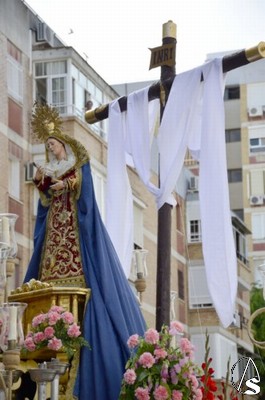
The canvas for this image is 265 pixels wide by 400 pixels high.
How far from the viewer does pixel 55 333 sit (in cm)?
988

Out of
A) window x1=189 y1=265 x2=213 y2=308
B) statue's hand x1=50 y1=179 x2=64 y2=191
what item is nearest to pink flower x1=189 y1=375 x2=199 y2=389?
statue's hand x1=50 y1=179 x2=64 y2=191

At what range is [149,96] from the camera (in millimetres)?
11500

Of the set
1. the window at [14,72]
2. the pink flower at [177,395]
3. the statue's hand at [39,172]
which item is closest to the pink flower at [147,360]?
the pink flower at [177,395]

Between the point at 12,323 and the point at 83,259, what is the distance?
6.38 feet

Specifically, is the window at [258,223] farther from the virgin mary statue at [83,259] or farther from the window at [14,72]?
the virgin mary statue at [83,259]

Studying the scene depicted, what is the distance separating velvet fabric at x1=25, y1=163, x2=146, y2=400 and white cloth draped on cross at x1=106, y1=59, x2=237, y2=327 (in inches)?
24.6

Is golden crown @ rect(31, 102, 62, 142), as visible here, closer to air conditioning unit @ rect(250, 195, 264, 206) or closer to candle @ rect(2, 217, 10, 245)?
candle @ rect(2, 217, 10, 245)

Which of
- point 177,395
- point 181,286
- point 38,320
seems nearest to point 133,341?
point 177,395

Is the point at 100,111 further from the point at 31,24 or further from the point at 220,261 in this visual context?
the point at 31,24

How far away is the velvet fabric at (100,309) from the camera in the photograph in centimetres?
1008

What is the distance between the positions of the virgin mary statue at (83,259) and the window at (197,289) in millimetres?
29027

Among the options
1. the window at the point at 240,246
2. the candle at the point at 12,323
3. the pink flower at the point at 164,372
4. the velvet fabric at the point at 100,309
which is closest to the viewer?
the candle at the point at 12,323

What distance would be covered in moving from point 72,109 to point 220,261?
19.4 metres

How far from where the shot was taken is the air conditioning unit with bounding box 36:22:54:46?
29.5m
